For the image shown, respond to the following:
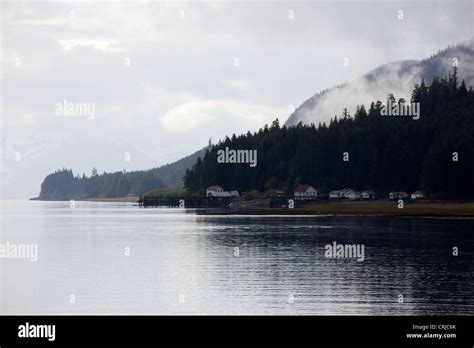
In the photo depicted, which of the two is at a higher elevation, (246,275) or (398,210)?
(398,210)

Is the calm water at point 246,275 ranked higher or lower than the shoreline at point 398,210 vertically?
lower

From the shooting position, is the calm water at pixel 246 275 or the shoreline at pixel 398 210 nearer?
the calm water at pixel 246 275

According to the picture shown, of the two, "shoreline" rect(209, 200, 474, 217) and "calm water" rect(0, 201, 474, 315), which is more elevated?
"shoreline" rect(209, 200, 474, 217)

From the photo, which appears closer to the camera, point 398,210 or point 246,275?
point 246,275

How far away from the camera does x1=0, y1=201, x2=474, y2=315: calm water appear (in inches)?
2131

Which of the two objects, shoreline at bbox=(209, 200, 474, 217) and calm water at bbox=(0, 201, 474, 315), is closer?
calm water at bbox=(0, 201, 474, 315)

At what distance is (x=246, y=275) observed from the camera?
2707 inches

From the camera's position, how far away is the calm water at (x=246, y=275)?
2131 inches
